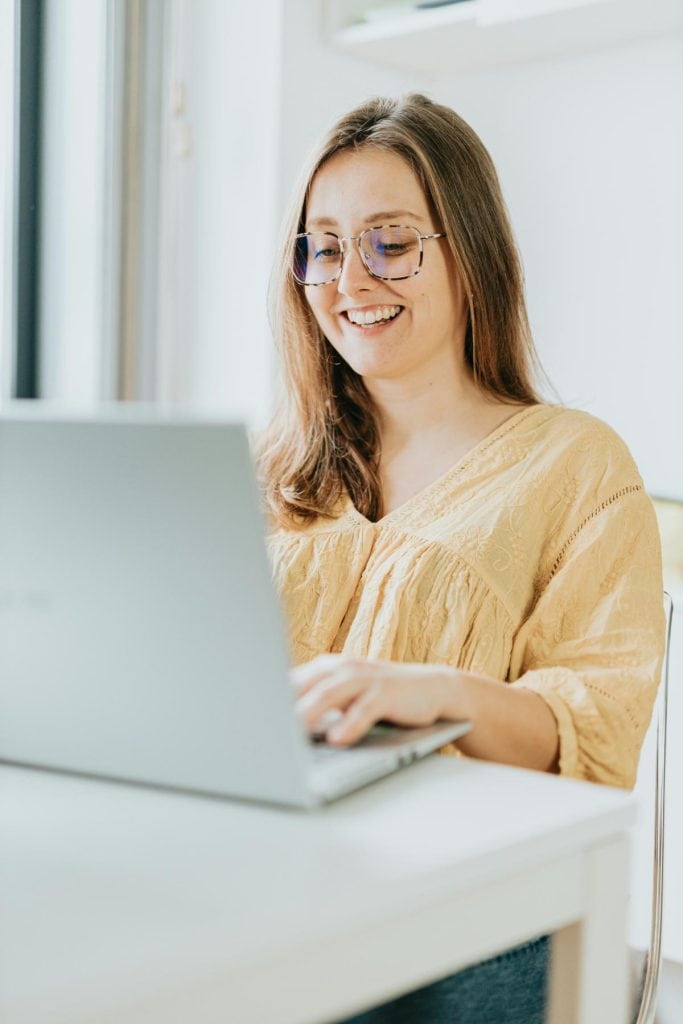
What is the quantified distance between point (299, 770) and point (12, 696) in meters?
0.21

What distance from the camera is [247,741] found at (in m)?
0.78

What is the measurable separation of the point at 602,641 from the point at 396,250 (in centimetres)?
52

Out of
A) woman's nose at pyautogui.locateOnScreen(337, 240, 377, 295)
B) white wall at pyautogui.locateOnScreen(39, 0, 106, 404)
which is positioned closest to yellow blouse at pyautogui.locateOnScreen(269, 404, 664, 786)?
woman's nose at pyautogui.locateOnScreen(337, 240, 377, 295)

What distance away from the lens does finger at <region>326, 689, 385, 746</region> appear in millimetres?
872

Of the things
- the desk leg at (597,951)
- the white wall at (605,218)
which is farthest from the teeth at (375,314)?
the white wall at (605,218)

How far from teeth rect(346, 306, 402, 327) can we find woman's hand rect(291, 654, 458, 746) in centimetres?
64

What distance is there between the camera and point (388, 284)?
1478 millimetres

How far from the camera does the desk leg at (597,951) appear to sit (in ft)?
2.72

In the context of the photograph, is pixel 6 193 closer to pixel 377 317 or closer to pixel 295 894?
pixel 377 317

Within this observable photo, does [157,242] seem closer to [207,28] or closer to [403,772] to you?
[207,28]

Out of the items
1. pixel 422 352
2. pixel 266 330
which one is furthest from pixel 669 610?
pixel 266 330

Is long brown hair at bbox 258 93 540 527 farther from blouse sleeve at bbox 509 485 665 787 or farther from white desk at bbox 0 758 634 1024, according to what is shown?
white desk at bbox 0 758 634 1024

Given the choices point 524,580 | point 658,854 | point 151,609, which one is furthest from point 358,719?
point 658,854

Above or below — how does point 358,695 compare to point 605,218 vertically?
below
